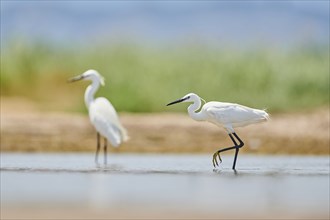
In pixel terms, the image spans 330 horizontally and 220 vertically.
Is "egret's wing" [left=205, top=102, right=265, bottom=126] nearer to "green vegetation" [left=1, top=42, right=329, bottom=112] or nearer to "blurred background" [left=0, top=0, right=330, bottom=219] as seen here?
"blurred background" [left=0, top=0, right=330, bottom=219]

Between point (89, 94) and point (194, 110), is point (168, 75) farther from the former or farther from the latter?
point (194, 110)

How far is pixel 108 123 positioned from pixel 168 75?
550 centimetres

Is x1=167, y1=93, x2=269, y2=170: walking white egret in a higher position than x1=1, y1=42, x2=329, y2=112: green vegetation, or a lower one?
lower

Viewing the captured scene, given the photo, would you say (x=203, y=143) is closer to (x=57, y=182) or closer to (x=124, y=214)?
(x=57, y=182)

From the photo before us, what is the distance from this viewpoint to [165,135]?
16766 millimetres

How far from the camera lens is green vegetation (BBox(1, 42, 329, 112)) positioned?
19156 millimetres

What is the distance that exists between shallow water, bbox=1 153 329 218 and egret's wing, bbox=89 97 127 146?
130 centimetres

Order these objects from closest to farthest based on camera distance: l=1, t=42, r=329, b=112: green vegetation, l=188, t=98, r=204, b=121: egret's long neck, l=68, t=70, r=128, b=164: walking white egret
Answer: l=188, t=98, r=204, b=121: egret's long neck < l=68, t=70, r=128, b=164: walking white egret < l=1, t=42, r=329, b=112: green vegetation

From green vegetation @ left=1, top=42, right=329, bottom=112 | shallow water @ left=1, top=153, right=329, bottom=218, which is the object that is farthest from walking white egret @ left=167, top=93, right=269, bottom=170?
green vegetation @ left=1, top=42, right=329, bottom=112

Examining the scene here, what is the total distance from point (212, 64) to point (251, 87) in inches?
57.9

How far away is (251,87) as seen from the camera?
774 inches

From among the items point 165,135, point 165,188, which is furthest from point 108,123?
point 165,188

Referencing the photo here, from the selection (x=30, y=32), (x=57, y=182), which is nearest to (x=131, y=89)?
(x=30, y=32)

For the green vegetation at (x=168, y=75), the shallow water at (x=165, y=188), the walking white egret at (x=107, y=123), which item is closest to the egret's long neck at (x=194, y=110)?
the shallow water at (x=165, y=188)
